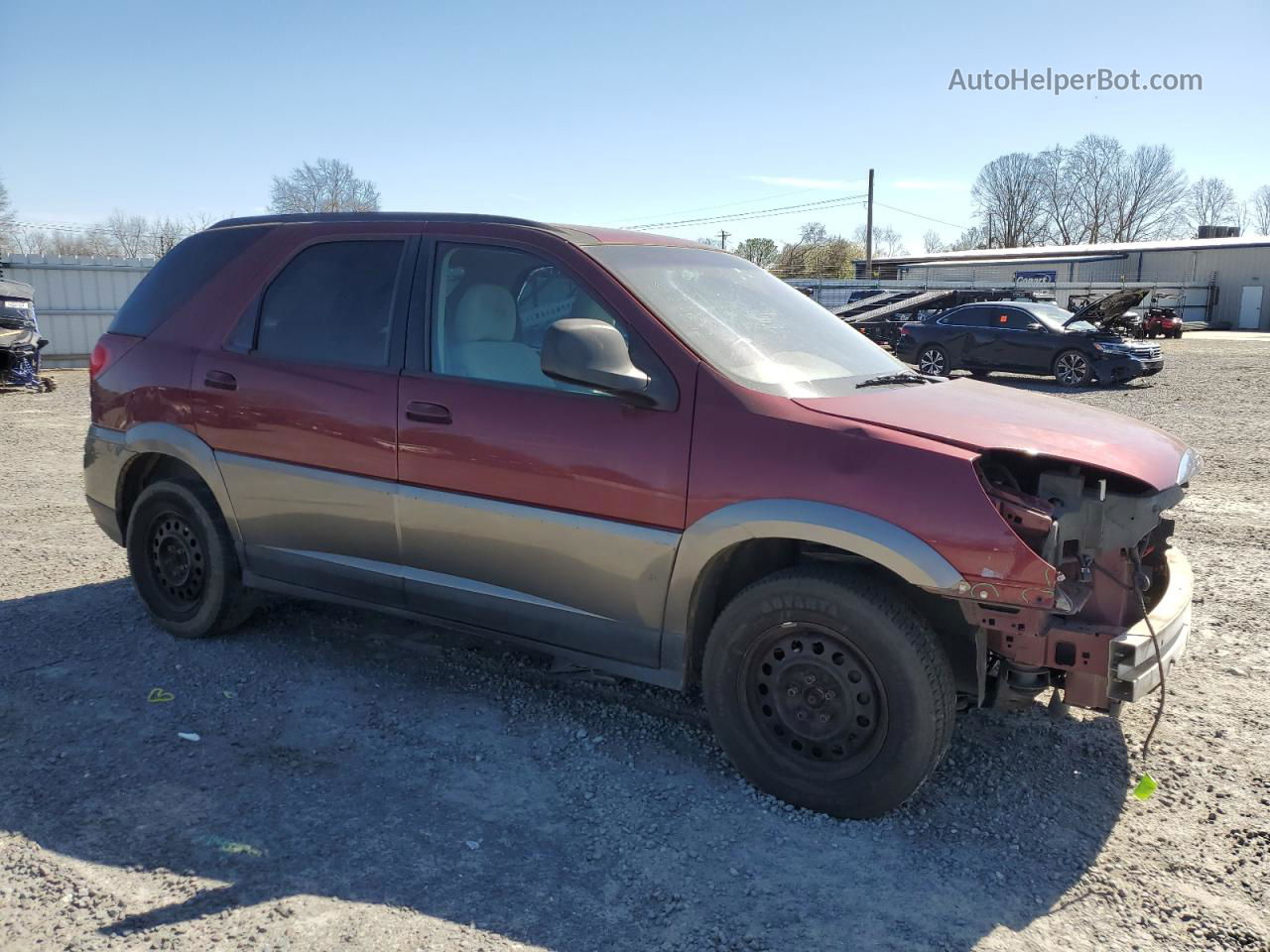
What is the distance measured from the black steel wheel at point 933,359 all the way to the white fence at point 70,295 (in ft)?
57.3

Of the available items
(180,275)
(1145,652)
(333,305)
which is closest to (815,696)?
(1145,652)

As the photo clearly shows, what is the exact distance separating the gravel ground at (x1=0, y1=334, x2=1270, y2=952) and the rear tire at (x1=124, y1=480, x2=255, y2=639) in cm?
14

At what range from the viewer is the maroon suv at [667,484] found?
3033mm

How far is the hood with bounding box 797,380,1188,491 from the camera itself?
3.09 m

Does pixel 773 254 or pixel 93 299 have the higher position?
pixel 773 254

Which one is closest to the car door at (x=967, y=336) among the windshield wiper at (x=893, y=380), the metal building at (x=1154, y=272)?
the windshield wiper at (x=893, y=380)

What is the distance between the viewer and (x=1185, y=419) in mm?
13094

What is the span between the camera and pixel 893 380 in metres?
3.92

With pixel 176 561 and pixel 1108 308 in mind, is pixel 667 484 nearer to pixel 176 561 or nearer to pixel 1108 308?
pixel 176 561

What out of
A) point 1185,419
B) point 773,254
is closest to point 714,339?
point 1185,419

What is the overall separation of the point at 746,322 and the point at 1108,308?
16623mm

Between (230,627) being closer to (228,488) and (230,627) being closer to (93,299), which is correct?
(228,488)

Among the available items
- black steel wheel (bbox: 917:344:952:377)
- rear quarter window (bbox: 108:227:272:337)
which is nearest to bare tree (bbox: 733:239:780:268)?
black steel wheel (bbox: 917:344:952:377)

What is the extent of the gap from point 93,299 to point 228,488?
21388 mm
